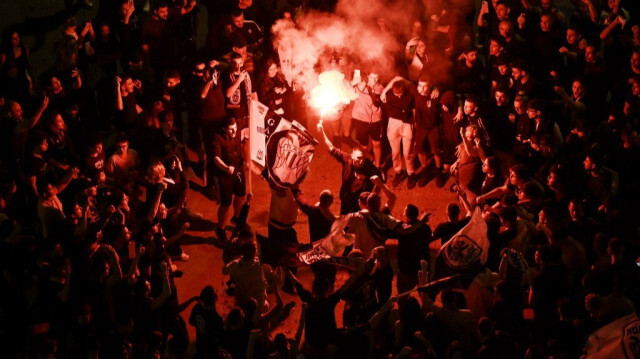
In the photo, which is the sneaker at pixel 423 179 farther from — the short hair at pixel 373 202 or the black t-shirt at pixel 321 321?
the black t-shirt at pixel 321 321

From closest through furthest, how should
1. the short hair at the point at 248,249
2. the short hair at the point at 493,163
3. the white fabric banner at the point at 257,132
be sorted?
the short hair at the point at 248,249 → the white fabric banner at the point at 257,132 → the short hair at the point at 493,163

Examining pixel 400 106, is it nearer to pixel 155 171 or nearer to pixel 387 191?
pixel 387 191

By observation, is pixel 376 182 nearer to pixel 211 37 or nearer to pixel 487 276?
pixel 487 276

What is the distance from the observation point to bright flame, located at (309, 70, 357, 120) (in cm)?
1355

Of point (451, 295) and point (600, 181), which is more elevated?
point (600, 181)

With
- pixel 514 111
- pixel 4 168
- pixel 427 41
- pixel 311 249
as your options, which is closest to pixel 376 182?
pixel 311 249

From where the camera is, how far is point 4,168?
39.3ft

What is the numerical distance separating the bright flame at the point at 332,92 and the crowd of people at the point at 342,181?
195 millimetres

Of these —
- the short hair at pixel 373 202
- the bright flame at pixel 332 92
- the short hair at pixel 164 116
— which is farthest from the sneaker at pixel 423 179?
the short hair at pixel 164 116

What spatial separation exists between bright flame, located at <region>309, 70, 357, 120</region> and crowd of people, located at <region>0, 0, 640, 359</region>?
0.64 feet

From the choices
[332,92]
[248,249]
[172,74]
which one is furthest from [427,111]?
[248,249]

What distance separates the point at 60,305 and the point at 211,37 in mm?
5535

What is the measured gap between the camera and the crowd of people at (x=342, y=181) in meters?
9.40

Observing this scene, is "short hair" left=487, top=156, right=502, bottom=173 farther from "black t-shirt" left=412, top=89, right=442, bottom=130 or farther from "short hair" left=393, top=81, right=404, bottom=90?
"short hair" left=393, top=81, right=404, bottom=90
